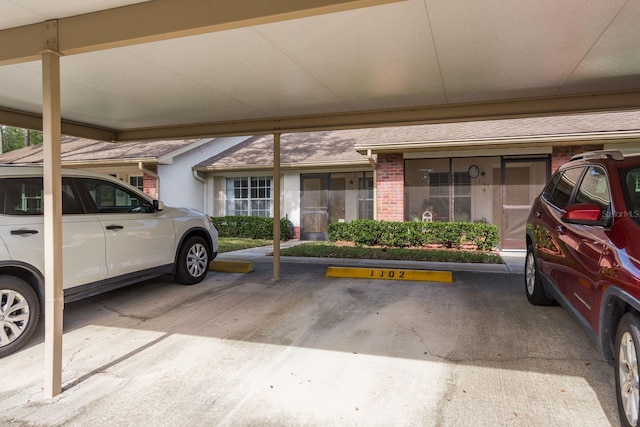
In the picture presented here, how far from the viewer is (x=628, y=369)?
2611mm

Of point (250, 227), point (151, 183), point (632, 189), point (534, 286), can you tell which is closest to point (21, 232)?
point (632, 189)

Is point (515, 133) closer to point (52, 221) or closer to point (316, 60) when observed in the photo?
point (316, 60)

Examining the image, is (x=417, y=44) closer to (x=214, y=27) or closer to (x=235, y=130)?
(x=214, y=27)

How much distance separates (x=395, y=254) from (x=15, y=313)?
25.5 ft

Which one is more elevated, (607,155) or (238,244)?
(607,155)

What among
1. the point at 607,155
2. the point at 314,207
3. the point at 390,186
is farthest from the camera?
the point at 314,207

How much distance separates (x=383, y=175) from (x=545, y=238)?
7573mm

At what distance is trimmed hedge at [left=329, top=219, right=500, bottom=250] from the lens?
35.8 feet

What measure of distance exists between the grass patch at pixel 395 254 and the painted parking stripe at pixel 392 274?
2150 millimetres

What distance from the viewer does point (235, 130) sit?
745cm

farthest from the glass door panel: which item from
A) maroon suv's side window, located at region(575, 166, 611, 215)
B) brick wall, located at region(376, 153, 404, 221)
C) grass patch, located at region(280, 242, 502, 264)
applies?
maroon suv's side window, located at region(575, 166, 611, 215)

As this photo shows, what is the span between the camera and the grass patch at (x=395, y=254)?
9477 mm

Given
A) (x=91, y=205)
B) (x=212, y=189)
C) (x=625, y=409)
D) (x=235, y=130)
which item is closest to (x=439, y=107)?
(x=235, y=130)

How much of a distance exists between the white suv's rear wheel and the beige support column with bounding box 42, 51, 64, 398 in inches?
44.8
